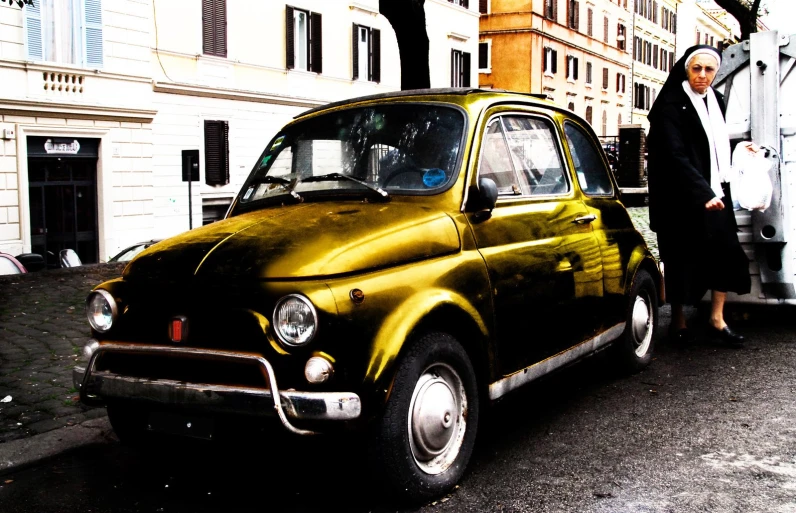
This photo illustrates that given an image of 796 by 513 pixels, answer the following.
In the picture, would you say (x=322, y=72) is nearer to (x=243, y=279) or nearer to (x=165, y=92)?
(x=165, y=92)

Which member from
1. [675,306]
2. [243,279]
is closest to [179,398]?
[243,279]

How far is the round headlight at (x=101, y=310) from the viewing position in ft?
12.6

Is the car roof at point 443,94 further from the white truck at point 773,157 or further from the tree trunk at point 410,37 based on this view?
the tree trunk at point 410,37

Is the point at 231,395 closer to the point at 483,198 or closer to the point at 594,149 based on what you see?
the point at 483,198

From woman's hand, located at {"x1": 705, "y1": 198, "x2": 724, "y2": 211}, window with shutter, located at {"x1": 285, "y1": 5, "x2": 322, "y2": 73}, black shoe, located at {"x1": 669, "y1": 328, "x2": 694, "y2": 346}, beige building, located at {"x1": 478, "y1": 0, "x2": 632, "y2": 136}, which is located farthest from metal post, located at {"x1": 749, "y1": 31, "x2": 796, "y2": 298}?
beige building, located at {"x1": 478, "y1": 0, "x2": 632, "y2": 136}

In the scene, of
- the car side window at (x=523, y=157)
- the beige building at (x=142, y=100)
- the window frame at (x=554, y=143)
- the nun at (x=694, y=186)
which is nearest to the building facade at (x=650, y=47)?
the beige building at (x=142, y=100)

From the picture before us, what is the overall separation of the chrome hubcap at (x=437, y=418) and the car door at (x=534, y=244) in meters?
0.42

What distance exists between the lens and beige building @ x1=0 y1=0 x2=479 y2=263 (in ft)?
63.6

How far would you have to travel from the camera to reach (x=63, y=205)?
20.6 meters

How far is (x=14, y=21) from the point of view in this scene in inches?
749

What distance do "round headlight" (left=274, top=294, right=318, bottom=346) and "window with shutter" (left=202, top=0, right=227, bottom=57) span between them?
21837mm

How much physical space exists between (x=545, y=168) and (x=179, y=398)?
2.63 metres

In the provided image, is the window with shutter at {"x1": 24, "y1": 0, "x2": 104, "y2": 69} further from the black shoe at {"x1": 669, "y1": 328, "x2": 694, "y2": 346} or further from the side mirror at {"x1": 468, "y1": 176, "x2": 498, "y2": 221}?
the side mirror at {"x1": 468, "y1": 176, "x2": 498, "y2": 221}

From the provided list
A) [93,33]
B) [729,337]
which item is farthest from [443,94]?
[93,33]
